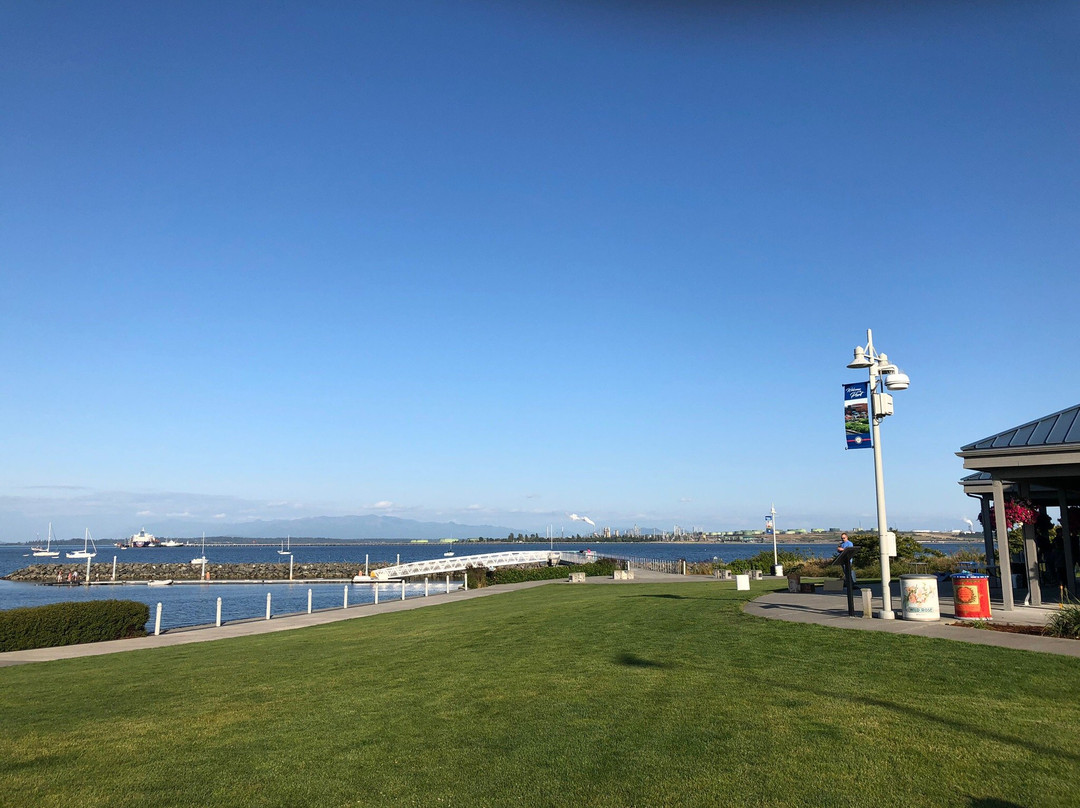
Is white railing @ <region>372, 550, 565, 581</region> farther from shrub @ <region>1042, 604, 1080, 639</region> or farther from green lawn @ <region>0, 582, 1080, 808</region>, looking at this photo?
shrub @ <region>1042, 604, 1080, 639</region>

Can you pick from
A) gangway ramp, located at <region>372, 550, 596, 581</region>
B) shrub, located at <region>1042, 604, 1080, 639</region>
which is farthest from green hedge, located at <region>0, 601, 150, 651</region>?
gangway ramp, located at <region>372, 550, 596, 581</region>

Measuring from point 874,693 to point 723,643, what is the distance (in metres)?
4.45

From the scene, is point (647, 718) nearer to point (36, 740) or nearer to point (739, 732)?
point (739, 732)

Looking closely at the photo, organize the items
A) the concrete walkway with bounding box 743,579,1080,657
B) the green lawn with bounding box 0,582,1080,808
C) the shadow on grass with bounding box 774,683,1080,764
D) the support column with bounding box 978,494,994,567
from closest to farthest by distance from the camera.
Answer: the shadow on grass with bounding box 774,683,1080,764, the green lawn with bounding box 0,582,1080,808, the concrete walkway with bounding box 743,579,1080,657, the support column with bounding box 978,494,994,567

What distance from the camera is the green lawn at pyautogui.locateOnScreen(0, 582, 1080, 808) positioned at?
6.20 meters

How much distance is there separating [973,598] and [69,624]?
22668 millimetres

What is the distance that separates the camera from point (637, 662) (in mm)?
11812

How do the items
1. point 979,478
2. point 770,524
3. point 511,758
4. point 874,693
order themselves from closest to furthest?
point 511,758 < point 874,693 < point 979,478 < point 770,524

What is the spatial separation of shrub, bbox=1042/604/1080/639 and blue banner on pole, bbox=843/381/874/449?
16.1ft

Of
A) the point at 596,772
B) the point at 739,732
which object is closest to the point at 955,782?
the point at 739,732

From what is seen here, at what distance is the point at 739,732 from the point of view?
753 cm

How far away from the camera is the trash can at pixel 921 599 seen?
15.2 meters

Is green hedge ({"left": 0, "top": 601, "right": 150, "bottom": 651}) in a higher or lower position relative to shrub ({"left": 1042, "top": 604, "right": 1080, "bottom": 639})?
lower

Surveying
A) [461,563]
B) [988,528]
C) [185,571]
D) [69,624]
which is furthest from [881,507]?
[185,571]
